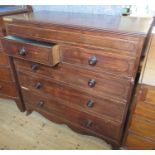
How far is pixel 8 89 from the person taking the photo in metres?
1.63

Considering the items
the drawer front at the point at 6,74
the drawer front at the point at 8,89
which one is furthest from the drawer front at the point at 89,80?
the drawer front at the point at 8,89

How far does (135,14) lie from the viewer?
3.68 feet

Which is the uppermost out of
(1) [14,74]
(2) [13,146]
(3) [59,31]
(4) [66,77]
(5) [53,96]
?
(3) [59,31]

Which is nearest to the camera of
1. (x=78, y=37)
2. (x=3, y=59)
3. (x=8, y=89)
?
(x=78, y=37)

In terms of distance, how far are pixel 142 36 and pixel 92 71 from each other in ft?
1.24

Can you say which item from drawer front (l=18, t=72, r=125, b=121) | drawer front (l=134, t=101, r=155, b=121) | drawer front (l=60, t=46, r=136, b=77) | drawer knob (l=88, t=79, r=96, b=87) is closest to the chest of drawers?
drawer front (l=18, t=72, r=125, b=121)

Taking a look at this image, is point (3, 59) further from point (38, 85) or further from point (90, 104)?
point (90, 104)

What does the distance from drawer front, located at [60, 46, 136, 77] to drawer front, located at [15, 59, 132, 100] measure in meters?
0.05

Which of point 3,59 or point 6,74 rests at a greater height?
point 3,59

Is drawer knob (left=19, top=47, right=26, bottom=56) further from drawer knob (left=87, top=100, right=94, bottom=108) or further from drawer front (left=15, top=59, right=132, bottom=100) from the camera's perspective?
drawer knob (left=87, top=100, right=94, bottom=108)

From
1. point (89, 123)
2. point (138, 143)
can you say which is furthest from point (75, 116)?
point (138, 143)

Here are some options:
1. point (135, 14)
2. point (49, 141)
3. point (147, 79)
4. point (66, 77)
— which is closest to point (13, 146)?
point (49, 141)

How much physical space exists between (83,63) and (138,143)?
75cm
